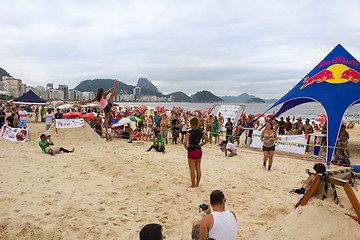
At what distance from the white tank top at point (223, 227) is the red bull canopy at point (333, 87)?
6647 millimetres

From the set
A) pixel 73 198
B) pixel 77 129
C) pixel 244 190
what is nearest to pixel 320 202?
pixel 244 190

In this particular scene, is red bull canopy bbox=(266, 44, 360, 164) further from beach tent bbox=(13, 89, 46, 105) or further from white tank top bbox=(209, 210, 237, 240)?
beach tent bbox=(13, 89, 46, 105)

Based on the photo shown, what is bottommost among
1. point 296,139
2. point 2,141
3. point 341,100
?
point 2,141

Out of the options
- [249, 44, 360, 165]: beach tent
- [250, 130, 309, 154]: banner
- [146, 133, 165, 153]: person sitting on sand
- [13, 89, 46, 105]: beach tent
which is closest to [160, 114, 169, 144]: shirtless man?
[146, 133, 165, 153]: person sitting on sand

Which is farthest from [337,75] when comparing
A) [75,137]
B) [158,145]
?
[75,137]

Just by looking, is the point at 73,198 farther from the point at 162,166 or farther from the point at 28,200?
the point at 162,166

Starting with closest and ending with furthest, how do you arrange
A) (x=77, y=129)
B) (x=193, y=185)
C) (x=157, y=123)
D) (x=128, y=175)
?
(x=193, y=185)
(x=128, y=175)
(x=77, y=129)
(x=157, y=123)

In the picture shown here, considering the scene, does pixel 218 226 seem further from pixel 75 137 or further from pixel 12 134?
pixel 12 134

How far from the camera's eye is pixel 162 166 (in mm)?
6148

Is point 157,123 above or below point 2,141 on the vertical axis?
above

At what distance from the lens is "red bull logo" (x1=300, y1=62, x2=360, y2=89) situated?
8102 mm

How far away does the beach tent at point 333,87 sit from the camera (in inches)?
295

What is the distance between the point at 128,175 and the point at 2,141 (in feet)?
23.0

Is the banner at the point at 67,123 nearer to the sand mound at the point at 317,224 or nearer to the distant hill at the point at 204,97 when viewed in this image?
the sand mound at the point at 317,224
